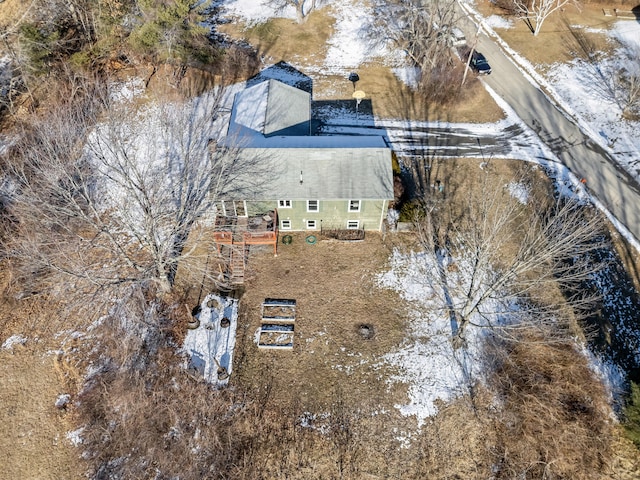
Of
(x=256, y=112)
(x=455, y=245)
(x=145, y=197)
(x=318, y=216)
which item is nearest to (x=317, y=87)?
(x=256, y=112)

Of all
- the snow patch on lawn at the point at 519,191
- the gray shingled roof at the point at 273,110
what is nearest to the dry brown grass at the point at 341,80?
the gray shingled roof at the point at 273,110

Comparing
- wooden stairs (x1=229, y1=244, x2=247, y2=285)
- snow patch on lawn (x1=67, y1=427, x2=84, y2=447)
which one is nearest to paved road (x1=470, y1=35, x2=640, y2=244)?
wooden stairs (x1=229, y1=244, x2=247, y2=285)

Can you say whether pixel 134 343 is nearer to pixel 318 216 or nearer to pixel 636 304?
pixel 318 216

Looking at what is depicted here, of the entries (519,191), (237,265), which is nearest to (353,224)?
(237,265)

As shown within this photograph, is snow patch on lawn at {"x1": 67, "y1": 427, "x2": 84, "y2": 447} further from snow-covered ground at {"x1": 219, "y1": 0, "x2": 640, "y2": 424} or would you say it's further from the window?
the window

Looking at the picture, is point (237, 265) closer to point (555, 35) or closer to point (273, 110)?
point (273, 110)

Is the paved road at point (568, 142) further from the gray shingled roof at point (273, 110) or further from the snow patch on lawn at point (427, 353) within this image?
the gray shingled roof at point (273, 110)
